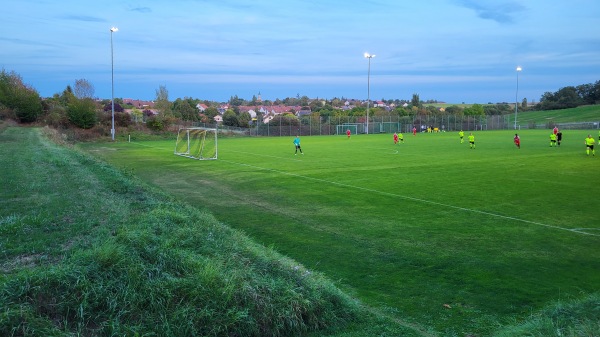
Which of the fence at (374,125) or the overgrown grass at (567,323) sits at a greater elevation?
the fence at (374,125)

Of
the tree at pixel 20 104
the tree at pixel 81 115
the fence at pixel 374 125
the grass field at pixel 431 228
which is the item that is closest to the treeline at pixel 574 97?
the fence at pixel 374 125

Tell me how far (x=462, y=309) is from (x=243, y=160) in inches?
1017

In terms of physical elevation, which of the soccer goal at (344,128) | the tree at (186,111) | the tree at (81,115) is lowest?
the soccer goal at (344,128)

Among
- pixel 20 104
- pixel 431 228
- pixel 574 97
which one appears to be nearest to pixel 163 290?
pixel 431 228

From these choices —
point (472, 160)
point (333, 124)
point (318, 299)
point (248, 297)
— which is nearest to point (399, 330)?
point (318, 299)

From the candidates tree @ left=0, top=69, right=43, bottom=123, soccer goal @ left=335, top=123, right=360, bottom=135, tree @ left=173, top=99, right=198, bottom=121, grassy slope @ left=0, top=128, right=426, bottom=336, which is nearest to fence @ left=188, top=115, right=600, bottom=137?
soccer goal @ left=335, top=123, right=360, bottom=135

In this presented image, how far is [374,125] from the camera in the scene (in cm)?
8462

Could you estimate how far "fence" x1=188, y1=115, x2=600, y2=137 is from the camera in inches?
3004

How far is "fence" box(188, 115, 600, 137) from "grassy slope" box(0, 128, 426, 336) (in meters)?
63.4

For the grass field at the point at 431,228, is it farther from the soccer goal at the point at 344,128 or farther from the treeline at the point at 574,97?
the treeline at the point at 574,97

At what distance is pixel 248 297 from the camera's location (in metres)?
6.02

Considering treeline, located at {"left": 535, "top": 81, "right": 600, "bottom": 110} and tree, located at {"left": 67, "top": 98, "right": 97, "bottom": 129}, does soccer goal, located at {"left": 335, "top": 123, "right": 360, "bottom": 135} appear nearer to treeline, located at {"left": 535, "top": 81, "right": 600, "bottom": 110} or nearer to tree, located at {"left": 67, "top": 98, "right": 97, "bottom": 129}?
tree, located at {"left": 67, "top": 98, "right": 97, "bottom": 129}

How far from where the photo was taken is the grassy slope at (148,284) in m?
5.12

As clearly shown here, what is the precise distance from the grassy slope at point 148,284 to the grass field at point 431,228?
156 centimetres
